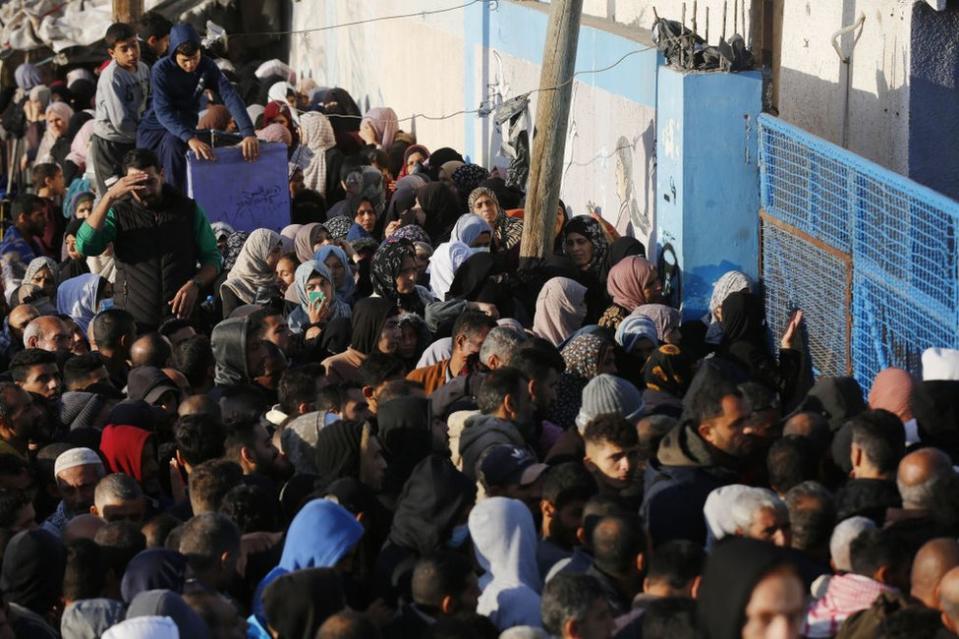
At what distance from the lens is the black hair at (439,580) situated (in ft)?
15.1

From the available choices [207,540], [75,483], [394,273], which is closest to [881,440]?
[207,540]

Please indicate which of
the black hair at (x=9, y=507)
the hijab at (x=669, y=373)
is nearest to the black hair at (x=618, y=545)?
the black hair at (x=9, y=507)

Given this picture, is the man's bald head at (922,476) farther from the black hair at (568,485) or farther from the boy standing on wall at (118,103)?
the boy standing on wall at (118,103)

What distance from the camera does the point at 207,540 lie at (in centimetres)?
495

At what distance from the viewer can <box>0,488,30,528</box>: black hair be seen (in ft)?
18.0

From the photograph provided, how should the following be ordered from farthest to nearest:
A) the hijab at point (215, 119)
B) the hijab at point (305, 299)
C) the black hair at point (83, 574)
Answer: the hijab at point (215, 119), the hijab at point (305, 299), the black hair at point (83, 574)

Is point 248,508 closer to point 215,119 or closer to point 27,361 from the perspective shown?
point 27,361

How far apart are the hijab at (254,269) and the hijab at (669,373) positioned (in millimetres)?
2730

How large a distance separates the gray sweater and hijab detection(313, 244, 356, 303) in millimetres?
2780

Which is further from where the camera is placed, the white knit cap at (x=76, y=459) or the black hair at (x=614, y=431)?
the white knit cap at (x=76, y=459)

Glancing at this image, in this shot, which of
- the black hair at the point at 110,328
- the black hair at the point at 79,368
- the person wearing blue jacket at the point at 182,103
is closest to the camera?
the black hair at the point at 79,368

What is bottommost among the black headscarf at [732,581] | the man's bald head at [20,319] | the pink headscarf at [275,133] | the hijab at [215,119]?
the man's bald head at [20,319]

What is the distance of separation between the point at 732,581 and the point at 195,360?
429cm

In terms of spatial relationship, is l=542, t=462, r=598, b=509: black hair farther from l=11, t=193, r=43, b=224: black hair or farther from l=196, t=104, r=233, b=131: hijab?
l=196, t=104, r=233, b=131: hijab
